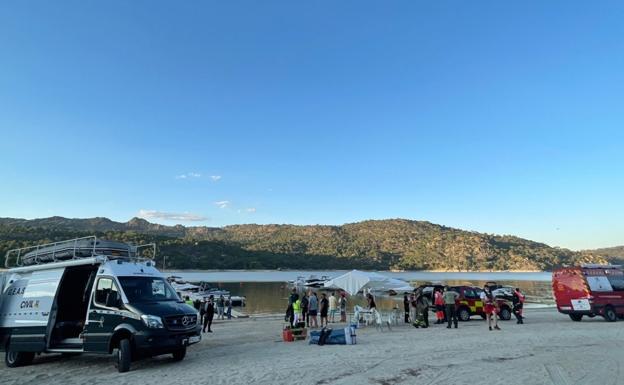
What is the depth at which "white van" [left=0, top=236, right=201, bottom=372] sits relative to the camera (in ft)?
34.2

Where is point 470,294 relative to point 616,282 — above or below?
below

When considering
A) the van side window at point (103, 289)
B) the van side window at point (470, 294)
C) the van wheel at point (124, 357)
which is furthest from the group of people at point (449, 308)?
the van side window at point (103, 289)

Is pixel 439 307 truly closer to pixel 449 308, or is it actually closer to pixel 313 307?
pixel 449 308

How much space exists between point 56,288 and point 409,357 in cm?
1007

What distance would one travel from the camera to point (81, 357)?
42.4 feet

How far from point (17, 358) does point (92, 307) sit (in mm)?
3270

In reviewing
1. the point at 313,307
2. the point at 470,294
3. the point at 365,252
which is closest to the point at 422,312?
the point at 470,294

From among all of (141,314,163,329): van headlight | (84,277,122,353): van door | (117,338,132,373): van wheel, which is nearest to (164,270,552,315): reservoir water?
(84,277,122,353): van door

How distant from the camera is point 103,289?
11.1 m

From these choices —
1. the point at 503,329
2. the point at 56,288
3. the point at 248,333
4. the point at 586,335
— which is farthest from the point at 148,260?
the point at 586,335

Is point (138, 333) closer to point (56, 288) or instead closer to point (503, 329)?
point (56, 288)

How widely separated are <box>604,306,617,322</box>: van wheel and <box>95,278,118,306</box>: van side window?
22559mm

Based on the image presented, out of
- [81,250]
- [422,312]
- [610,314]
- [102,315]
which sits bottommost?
[610,314]

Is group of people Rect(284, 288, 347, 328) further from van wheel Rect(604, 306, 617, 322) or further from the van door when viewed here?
van wheel Rect(604, 306, 617, 322)
